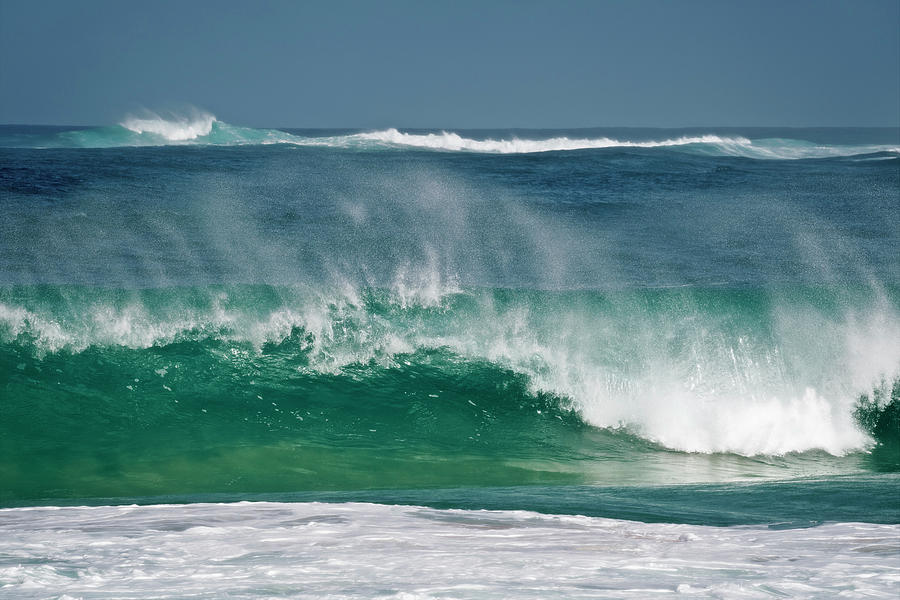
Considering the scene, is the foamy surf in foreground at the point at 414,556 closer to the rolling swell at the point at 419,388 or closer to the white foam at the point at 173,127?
the rolling swell at the point at 419,388

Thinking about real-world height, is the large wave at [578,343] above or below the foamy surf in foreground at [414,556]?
above

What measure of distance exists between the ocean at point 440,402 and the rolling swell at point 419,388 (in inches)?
1.2

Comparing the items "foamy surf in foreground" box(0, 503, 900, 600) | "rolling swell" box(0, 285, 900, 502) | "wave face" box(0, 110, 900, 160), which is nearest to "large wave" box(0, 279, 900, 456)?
"rolling swell" box(0, 285, 900, 502)

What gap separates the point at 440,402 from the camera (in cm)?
769

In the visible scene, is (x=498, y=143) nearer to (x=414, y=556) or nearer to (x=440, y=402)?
(x=440, y=402)

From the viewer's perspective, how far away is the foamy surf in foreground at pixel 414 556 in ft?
9.88

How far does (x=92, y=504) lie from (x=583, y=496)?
9.23 ft

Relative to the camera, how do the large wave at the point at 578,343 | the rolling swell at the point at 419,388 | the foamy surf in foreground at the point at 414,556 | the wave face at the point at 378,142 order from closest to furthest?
the foamy surf in foreground at the point at 414,556 → the rolling swell at the point at 419,388 → the large wave at the point at 578,343 → the wave face at the point at 378,142

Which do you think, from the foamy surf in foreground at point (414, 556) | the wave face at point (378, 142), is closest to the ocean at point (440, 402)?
the foamy surf in foreground at point (414, 556)

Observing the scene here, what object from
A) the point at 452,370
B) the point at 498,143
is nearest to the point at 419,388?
the point at 452,370

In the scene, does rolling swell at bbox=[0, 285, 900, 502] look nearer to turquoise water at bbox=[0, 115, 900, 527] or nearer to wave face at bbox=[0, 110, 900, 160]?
turquoise water at bbox=[0, 115, 900, 527]

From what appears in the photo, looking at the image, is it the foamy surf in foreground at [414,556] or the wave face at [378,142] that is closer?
the foamy surf in foreground at [414,556]

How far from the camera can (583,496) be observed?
203 inches

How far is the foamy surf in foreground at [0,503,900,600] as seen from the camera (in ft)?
9.88
